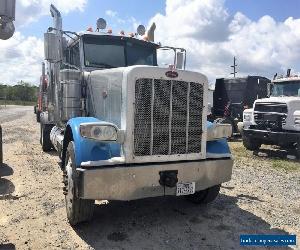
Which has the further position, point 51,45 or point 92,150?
point 51,45

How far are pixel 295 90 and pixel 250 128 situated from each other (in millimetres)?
1941

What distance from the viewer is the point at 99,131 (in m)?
5.01

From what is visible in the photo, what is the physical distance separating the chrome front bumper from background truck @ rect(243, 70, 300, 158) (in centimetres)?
690

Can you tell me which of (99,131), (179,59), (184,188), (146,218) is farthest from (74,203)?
(179,59)

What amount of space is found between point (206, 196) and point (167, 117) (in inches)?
71.4

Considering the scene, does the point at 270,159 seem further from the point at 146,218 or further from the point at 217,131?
the point at 146,218

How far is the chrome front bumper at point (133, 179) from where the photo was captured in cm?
485

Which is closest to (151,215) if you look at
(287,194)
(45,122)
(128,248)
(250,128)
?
(128,248)

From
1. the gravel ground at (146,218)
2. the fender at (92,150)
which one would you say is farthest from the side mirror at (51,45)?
the gravel ground at (146,218)

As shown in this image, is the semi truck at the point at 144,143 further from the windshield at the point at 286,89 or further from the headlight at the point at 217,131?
the windshield at the point at 286,89

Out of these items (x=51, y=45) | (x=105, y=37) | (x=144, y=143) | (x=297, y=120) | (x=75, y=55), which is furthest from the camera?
(x=297, y=120)

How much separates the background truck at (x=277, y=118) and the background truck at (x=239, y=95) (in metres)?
4.51

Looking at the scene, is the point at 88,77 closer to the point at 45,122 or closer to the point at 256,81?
the point at 45,122

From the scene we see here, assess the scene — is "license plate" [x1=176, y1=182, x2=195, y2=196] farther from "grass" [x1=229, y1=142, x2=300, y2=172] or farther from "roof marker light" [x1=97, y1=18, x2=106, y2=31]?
"grass" [x1=229, y1=142, x2=300, y2=172]
